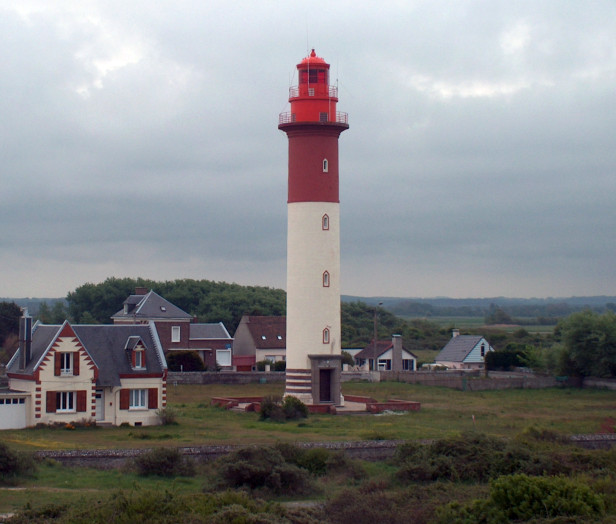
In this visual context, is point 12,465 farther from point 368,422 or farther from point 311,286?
point 311,286

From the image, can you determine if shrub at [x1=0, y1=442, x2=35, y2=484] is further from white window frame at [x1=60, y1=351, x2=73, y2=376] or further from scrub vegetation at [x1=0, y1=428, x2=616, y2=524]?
white window frame at [x1=60, y1=351, x2=73, y2=376]

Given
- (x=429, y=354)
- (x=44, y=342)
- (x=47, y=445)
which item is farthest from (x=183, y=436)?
(x=429, y=354)

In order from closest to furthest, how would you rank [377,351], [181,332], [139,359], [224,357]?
[139,359] < [181,332] < [224,357] < [377,351]

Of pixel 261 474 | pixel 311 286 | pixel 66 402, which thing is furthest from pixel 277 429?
pixel 261 474

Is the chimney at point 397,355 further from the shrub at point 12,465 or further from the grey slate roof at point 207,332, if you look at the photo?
the shrub at point 12,465

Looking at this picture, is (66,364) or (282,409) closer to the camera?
(66,364)

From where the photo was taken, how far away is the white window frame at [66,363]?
36.0m

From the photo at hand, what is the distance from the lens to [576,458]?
25.9 meters

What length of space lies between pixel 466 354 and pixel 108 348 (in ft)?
126

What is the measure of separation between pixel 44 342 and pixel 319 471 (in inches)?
597

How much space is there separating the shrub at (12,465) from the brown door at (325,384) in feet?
67.0

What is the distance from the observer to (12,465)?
2470 centimetres

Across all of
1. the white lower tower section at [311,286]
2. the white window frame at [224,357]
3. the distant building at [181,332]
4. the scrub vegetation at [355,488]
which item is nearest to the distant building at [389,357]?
the white window frame at [224,357]

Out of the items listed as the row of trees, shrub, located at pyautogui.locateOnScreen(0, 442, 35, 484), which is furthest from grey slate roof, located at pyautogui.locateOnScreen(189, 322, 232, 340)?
shrub, located at pyautogui.locateOnScreen(0, 442, 35, 484)
